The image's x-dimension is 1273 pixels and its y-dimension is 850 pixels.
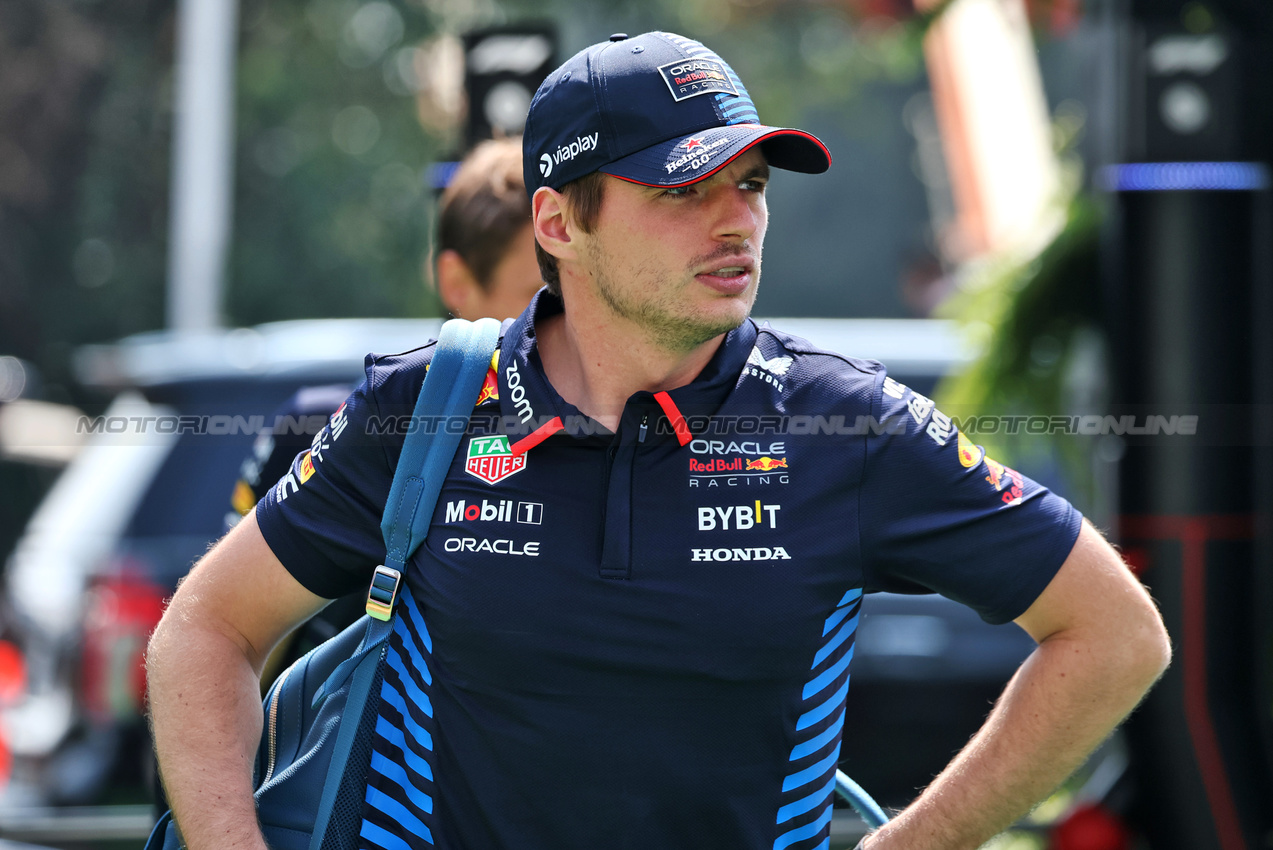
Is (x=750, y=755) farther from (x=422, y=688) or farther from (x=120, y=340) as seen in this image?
(x=120, y=340)

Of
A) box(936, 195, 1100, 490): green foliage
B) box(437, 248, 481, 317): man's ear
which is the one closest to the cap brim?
box(437, 248, 481, 317): man's ear

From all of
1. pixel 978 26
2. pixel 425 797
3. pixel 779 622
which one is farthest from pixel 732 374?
pixel 978 26

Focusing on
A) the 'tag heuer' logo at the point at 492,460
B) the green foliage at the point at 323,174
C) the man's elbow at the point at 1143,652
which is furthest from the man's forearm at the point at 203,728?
the green foliage at the point at 323,174

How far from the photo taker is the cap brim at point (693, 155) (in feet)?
6.93

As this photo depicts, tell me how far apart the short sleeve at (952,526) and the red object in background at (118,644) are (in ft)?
11.3

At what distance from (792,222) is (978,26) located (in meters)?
19.2

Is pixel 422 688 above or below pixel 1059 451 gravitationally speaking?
above

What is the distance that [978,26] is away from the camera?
711 centimetres

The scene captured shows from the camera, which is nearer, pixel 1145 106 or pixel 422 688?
pixel 422 688

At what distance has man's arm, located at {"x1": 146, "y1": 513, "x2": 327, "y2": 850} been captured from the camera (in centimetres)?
223

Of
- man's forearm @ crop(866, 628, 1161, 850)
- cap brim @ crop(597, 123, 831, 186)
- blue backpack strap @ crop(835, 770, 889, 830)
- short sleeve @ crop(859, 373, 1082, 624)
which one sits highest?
cap brim @ crop(597, 123, 831, 186)

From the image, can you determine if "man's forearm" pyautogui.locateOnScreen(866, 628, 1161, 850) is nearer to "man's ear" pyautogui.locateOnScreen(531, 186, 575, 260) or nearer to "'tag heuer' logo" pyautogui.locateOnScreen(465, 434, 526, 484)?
"'tag heuer' logo" pyautogui.locateOnScreen(465, 434, 526, 484)

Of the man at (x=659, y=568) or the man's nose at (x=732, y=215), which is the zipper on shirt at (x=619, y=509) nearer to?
the man at (x=659, y=568)

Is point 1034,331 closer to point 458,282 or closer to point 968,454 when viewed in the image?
point 458,282
